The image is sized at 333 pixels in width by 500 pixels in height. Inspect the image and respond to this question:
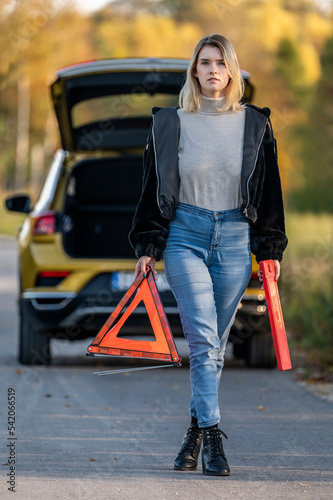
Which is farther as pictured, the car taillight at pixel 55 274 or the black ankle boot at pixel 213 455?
the car taillight at pixel 55 274

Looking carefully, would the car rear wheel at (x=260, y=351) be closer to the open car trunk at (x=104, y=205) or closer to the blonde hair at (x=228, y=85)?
the open car trunk at (x=104, y=205)

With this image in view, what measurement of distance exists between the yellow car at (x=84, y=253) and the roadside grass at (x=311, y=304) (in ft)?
Result: 2.20

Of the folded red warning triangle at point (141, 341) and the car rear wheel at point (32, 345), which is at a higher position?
the folded red warning triangle at point (141, 341)

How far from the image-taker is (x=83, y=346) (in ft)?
32.8

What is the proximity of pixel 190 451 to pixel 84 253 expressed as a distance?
4.46 m

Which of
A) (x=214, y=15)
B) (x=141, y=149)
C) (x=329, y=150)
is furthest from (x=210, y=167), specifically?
(x=214, y=15)

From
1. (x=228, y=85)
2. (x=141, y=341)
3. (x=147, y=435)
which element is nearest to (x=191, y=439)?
(x=141, y=341)

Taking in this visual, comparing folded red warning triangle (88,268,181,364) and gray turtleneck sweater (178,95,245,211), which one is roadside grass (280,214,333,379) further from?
gray turtleneck sweater (178,95,245,211)

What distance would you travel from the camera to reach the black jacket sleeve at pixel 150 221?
4.65 m

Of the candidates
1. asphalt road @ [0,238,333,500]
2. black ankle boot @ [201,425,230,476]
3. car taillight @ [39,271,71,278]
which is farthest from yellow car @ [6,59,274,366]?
black ankle boot @ [201,425,230,476]

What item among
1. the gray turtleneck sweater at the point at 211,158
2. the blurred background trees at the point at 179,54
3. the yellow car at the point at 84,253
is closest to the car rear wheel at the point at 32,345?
the yellow car at the point at 84,253

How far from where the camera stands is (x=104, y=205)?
9.51 metres

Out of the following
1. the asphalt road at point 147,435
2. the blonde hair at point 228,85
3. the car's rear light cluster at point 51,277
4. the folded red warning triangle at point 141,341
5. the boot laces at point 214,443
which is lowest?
the asphalt road at point 147,435

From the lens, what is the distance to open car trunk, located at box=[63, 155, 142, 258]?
9273 millimetres
